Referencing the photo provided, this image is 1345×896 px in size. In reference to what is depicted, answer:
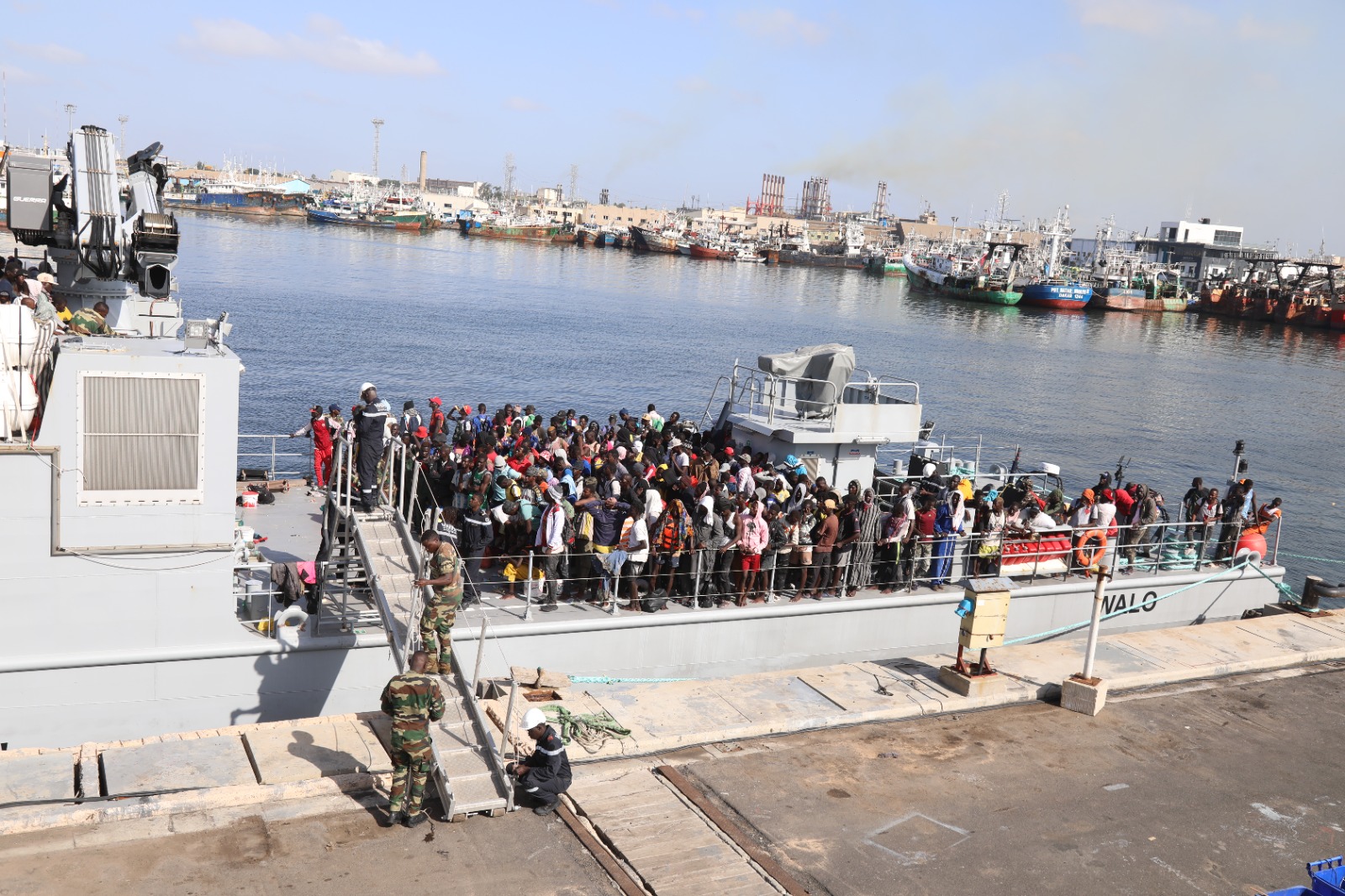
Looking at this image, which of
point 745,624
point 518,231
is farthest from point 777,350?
point 518,231

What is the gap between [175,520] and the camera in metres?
8.95

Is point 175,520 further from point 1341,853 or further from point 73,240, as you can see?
point 1341,853

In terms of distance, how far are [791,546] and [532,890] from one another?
572 centimetres

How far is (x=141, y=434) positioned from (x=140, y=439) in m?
0.04

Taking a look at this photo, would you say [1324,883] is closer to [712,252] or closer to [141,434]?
[141,434]

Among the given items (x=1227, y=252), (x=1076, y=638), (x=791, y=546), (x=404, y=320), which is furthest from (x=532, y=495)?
(x=1227, y=252)

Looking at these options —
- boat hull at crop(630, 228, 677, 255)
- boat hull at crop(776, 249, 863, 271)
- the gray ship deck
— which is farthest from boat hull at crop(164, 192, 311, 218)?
the gray ship deck

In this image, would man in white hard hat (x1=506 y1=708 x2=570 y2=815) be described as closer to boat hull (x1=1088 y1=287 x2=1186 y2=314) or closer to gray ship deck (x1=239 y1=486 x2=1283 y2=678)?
gray ship deck (x1=239 y1=486 x2=1283 y2=678)

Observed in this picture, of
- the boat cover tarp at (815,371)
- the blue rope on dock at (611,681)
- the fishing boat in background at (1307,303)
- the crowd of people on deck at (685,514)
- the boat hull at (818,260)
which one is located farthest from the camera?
the boat hull at (818,260)

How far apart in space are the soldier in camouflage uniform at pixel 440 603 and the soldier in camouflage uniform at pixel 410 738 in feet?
3.11

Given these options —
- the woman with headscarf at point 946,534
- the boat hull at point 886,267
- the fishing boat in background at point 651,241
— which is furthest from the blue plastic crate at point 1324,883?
the fishing boat in background at point 651,241

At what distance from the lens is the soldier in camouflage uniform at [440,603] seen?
27.9 ft

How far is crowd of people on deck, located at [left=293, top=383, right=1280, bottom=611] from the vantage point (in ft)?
37.0

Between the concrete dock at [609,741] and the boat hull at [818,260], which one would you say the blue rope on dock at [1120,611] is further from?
the boat hull at [818,260]
